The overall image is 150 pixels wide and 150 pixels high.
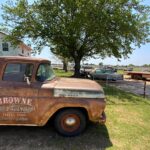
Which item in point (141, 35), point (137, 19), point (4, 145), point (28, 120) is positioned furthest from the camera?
point (141, 35)

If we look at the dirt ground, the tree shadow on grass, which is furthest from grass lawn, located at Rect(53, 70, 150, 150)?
the dirt ground

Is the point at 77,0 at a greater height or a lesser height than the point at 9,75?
greater

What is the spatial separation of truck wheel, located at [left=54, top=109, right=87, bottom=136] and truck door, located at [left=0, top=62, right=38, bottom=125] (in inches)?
24.3

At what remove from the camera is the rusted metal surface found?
213 inches

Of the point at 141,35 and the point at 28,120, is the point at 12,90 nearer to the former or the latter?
the point at 28,120

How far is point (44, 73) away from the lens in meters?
5.81

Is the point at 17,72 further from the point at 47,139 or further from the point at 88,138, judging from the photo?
the point at 88,138

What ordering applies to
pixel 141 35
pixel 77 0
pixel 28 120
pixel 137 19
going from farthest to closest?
pixel 141 35, pixel 137 19, pixel 77 0, pixel 28 120

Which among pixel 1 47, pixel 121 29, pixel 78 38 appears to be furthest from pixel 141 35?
pixel 1 47

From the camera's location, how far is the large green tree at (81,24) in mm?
21547

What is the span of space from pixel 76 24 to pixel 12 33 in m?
7.59

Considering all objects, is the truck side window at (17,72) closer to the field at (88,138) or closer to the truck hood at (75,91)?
the truck hood at (75,91)

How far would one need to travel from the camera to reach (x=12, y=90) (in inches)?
212

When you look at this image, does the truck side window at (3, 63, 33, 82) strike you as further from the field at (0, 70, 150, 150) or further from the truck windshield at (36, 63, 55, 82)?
the field at (0, 70, 150, 150)
